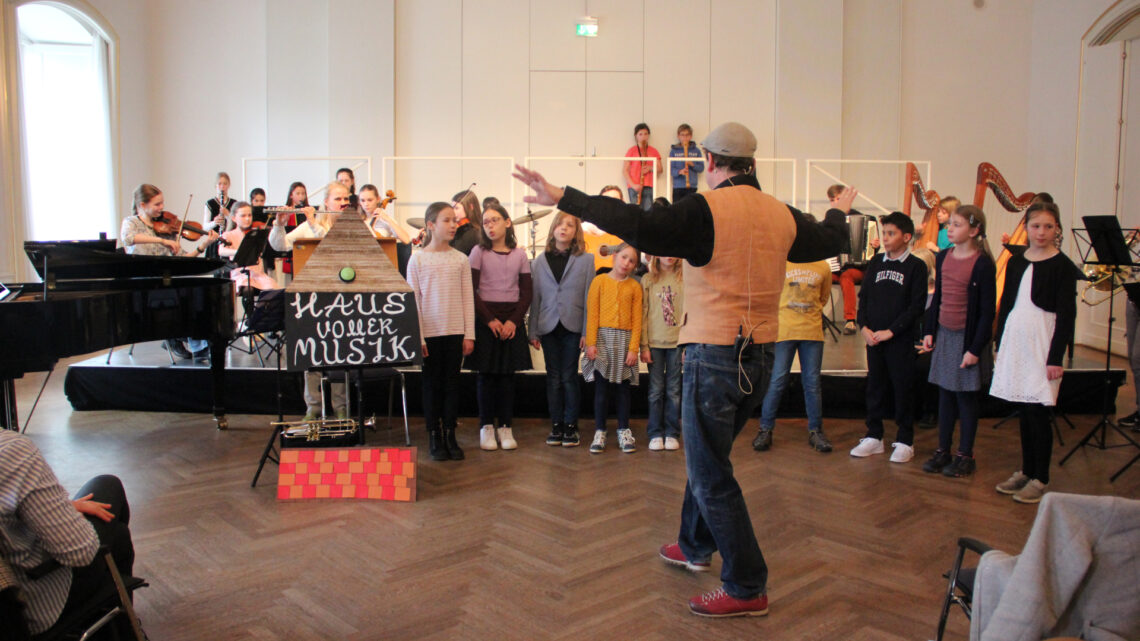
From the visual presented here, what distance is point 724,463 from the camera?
2652 mm

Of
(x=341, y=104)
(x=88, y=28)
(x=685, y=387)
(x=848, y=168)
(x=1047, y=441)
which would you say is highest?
(x=88, y=28)

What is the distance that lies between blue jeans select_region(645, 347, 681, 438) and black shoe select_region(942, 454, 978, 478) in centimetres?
151

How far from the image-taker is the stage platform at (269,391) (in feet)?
18.1

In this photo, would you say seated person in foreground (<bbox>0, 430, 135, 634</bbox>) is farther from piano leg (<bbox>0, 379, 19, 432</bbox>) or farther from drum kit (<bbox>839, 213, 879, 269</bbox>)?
drum kit (<bbox>839, 213, 879, 269</bbox>)

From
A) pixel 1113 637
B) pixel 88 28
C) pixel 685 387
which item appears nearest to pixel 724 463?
pixel 685 387

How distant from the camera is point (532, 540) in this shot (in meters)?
3.32

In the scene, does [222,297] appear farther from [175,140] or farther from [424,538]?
[175,140]

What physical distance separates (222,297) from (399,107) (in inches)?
233

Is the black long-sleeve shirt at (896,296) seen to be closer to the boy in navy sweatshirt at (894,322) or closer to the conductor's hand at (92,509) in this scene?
the boy in navy sweatshirt at (894,322)

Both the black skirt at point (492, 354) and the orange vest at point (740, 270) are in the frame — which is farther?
the black skirt at point (492, 354)

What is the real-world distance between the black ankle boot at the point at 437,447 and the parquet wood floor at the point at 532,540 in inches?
2.9

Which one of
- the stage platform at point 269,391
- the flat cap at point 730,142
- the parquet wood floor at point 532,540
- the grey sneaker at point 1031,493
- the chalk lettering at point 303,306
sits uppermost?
the flat cap at point 730,142

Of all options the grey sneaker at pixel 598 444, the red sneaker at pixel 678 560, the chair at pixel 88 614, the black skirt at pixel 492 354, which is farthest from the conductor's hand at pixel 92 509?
the grey sneaker at pixel 598 444

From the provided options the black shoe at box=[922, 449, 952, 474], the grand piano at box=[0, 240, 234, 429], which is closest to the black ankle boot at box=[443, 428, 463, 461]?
the grand piano at box=[0, 240, 234, 429]
